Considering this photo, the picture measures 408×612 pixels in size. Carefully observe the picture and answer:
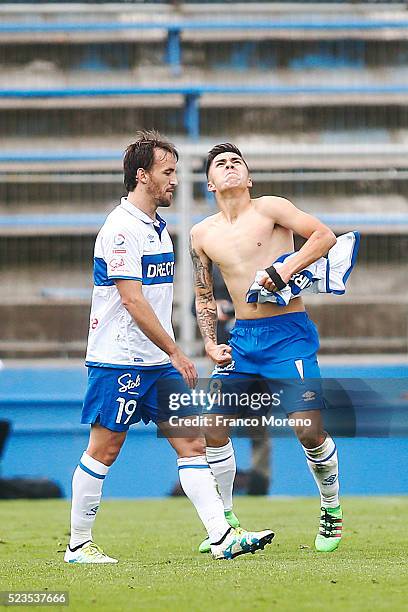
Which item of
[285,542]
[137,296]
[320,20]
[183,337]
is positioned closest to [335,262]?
[137,296]

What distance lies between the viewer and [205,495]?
5.59 m

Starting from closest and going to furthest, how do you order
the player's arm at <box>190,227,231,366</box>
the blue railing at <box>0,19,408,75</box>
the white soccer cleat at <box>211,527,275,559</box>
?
the white soccer cleat at <box>211,527,275,559</box> < the player's arm at <box>190,227,231,366</box> < the blue railing at <box>0,19,408,75</box>

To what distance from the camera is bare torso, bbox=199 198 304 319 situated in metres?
6.26

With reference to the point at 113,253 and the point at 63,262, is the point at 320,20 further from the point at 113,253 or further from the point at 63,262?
the point at 113,253

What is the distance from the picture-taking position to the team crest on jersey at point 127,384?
18.6ft

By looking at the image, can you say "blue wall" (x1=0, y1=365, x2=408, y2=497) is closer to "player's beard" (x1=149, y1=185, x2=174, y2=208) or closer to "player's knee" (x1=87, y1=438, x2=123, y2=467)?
"player's knee" (x1=87, y1=438, x2=123, y2=467)

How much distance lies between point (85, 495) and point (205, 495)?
0.58 m

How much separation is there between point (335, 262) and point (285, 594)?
7.22 ft

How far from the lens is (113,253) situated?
18.4 ft

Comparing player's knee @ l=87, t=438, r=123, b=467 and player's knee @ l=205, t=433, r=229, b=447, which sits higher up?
player's knee @ l=87, t=438, r=123, b=467

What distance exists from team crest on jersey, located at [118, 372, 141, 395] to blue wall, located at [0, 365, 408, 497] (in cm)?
530

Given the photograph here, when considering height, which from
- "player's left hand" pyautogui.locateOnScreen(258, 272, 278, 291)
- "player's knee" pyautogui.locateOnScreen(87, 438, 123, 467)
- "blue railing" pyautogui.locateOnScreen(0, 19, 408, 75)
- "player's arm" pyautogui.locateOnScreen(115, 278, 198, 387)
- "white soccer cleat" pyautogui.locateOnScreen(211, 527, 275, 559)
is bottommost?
"white soccer cleat" pyautogui.locateOnScreen(211, 527, 275, 559)
